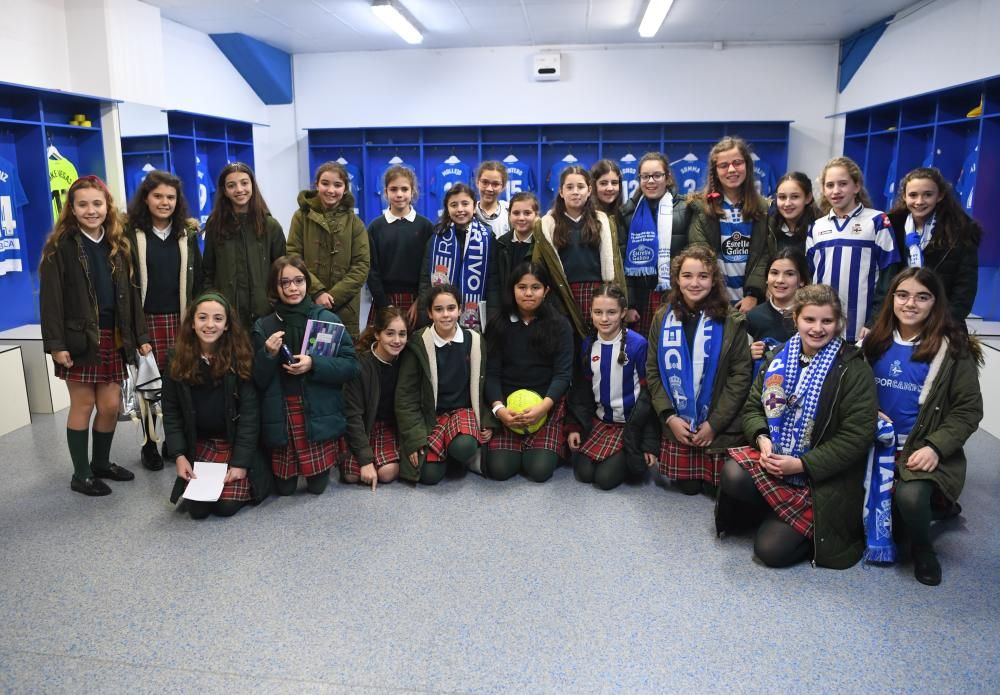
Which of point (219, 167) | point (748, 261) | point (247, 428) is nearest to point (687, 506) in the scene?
point (748, 261)

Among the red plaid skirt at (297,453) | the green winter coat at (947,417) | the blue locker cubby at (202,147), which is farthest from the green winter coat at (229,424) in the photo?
the blue locker cubby at (202,147)

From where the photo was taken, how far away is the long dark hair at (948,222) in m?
2.85

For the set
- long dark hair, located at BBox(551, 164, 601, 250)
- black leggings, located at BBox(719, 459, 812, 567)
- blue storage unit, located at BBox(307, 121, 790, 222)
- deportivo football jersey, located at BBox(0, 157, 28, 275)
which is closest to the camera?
black leggings, located at BBox(719, 459, 812, 567)

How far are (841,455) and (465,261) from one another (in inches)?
71.5

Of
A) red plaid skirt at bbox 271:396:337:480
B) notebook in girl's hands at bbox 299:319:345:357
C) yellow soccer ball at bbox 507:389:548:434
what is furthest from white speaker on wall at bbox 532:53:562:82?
red plaid skirt at bbox 271:396:337:480

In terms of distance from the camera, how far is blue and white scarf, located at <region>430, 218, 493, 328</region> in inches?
136

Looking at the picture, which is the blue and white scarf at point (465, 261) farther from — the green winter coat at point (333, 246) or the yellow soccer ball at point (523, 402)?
the yellow soccer ball at point (523, 402)

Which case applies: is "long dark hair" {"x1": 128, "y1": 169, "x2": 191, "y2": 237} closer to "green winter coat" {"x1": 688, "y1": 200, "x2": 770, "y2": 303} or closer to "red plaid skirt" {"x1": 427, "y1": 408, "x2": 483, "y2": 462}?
"red plaid skirt" {"x1": 427, "y1": 408, "x2": 483, "y2": 462}

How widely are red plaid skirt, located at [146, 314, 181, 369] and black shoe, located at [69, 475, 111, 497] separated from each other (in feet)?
1.73

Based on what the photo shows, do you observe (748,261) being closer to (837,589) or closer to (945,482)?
(945,482)

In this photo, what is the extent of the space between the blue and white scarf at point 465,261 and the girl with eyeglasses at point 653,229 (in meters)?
0.65

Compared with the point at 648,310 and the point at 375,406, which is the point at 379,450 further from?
the point at 648,310

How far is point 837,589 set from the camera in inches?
88.4

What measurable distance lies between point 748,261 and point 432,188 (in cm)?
588
